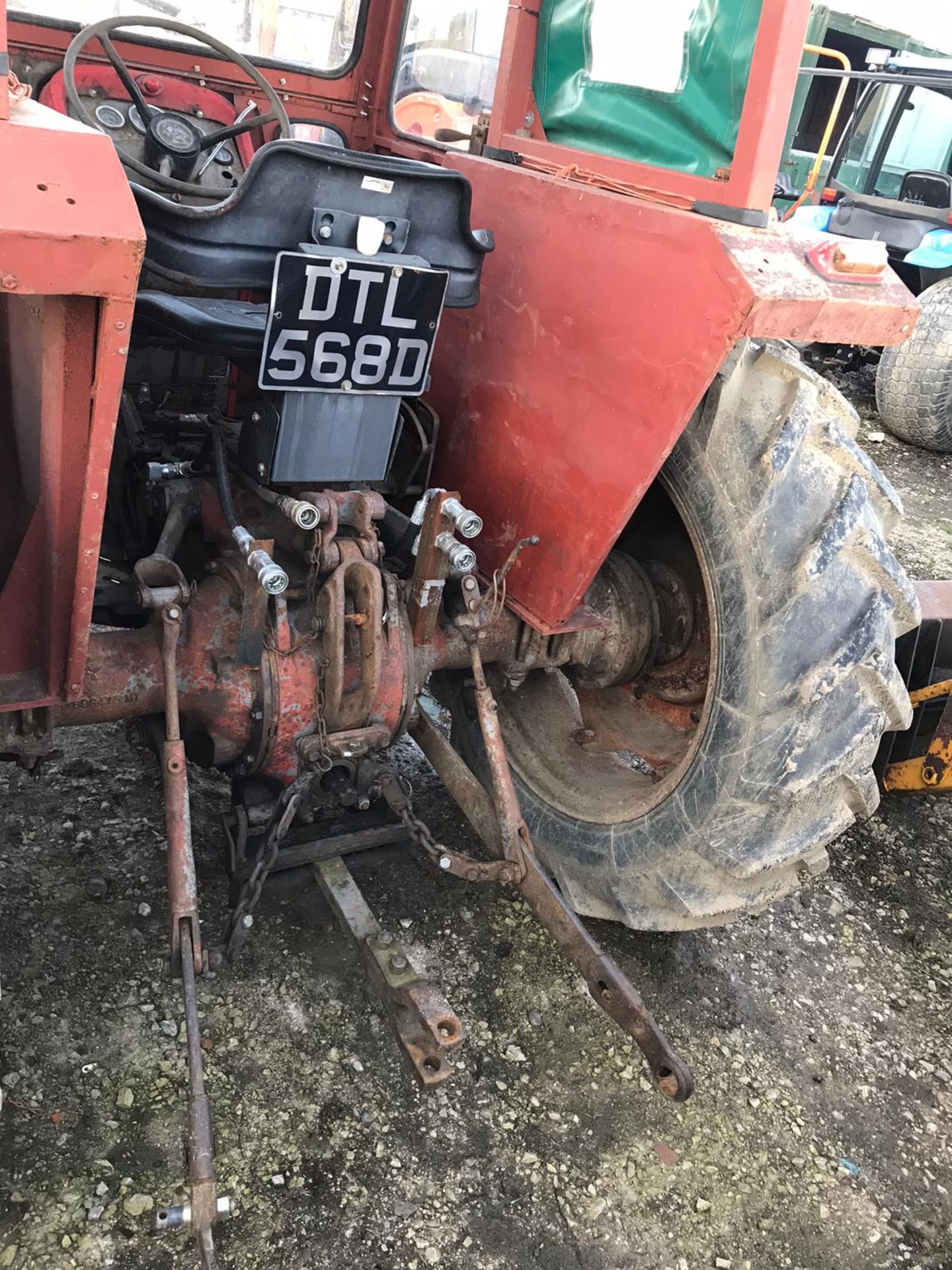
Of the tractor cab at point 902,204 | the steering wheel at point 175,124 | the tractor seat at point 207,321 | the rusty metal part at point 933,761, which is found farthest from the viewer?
the tractor cab at point 902,204

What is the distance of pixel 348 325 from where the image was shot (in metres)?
1.69

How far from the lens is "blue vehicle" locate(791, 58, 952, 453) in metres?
6.22

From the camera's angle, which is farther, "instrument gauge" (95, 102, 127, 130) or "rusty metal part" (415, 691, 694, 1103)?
"instrument gauge" (95, 102, 127, 130)

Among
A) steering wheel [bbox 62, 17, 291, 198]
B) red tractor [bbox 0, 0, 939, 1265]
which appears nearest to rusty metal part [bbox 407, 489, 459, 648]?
red tractor [bbox 0, 0, 939, 1265]

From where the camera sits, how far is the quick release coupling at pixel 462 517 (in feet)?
6.03

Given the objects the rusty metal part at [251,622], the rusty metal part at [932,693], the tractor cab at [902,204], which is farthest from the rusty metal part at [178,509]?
the tractor cab at [902,204]

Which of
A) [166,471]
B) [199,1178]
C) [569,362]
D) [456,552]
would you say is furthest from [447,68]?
[199,1178]

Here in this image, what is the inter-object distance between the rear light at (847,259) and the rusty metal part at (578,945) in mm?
1142

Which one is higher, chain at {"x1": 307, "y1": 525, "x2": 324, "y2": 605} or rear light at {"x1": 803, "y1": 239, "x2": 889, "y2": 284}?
rear light at {"x1": 803, "y1": 239, "x2": 889, "y2": 284}

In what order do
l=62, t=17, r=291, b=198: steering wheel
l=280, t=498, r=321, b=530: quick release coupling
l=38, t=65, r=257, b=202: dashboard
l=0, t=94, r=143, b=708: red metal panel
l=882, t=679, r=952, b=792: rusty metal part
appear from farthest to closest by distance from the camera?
1. l=882, t=679, r=952, b=792: rusty metal part
2. l=38, t=65, r=257, b=202: dashboard
3. l=62, t=17, r=291, b=198: steering wheel
4. l=280, t=498, r=321, b=530: quick release coupling
5. l=0, t=94, r=143, b=708: red metal panel

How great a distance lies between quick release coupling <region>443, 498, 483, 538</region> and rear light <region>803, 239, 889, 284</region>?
69 centimetres

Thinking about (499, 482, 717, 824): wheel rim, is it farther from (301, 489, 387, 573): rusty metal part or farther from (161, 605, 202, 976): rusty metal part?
(161, 605, 202, 976): rusty metal part

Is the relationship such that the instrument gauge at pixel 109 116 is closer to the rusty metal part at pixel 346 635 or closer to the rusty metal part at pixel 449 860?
the rusty metal part at pixel 346 635

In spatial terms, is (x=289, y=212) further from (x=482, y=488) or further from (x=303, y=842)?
(x=303, y=842)
